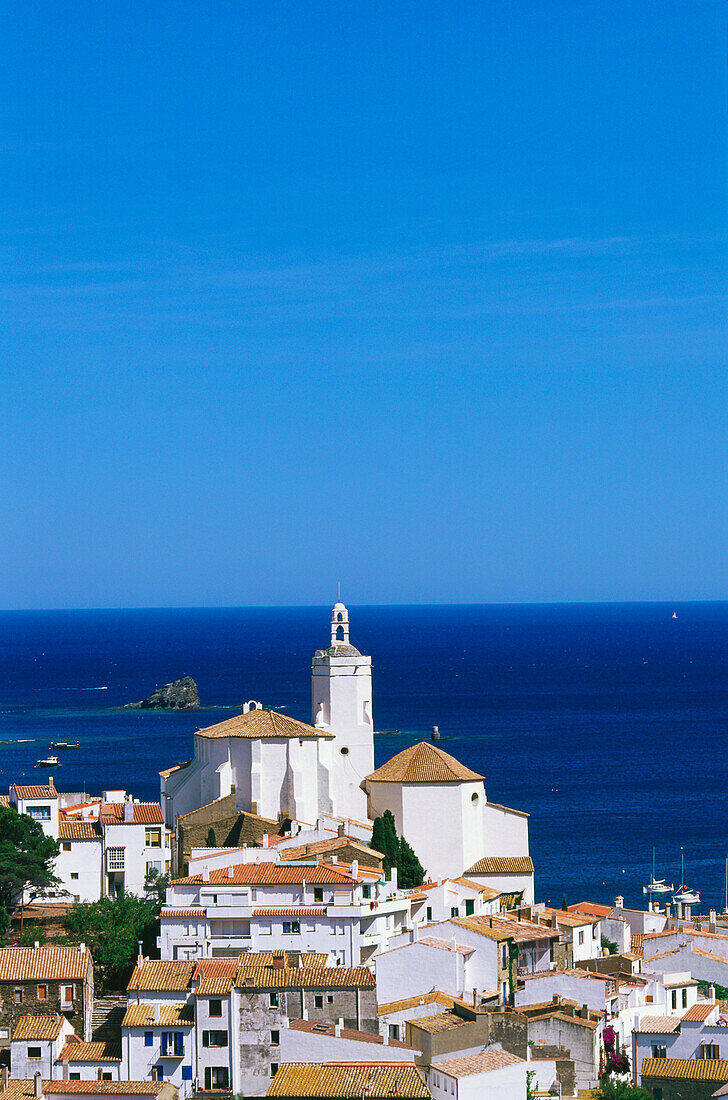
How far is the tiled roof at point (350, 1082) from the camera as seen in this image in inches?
973

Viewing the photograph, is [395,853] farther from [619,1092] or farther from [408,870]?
[619,1092]

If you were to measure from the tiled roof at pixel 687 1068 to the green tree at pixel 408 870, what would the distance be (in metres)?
9.38

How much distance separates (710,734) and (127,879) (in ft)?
220

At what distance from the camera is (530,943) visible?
3278cm

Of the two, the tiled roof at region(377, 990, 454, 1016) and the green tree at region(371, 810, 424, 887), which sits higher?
the green tree at region(371, 810, 424, 887)

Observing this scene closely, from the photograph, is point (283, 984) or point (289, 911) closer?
point (283, 984)

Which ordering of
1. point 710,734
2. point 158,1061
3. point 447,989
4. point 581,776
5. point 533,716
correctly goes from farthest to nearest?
point 533,716 < point 710,734 < point 581,776 < point 447,989 < point 158,1061

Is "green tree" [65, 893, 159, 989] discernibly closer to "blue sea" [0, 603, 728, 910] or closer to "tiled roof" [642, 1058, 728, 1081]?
"tiled roof" [642, 1058, 728, 1081]

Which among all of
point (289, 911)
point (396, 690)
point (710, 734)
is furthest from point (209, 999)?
point (396, 690)

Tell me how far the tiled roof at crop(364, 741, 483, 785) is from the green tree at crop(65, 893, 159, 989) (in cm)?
745

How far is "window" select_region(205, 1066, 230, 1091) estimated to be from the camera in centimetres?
2772

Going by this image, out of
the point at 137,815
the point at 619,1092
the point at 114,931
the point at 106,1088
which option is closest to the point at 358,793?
the point at 137,815

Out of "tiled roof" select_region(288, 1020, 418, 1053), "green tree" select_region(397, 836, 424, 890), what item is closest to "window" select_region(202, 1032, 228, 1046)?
"tiled roof" select_region(288, 1020, 418, 1053)

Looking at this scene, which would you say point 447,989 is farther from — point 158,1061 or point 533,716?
point 533,716
